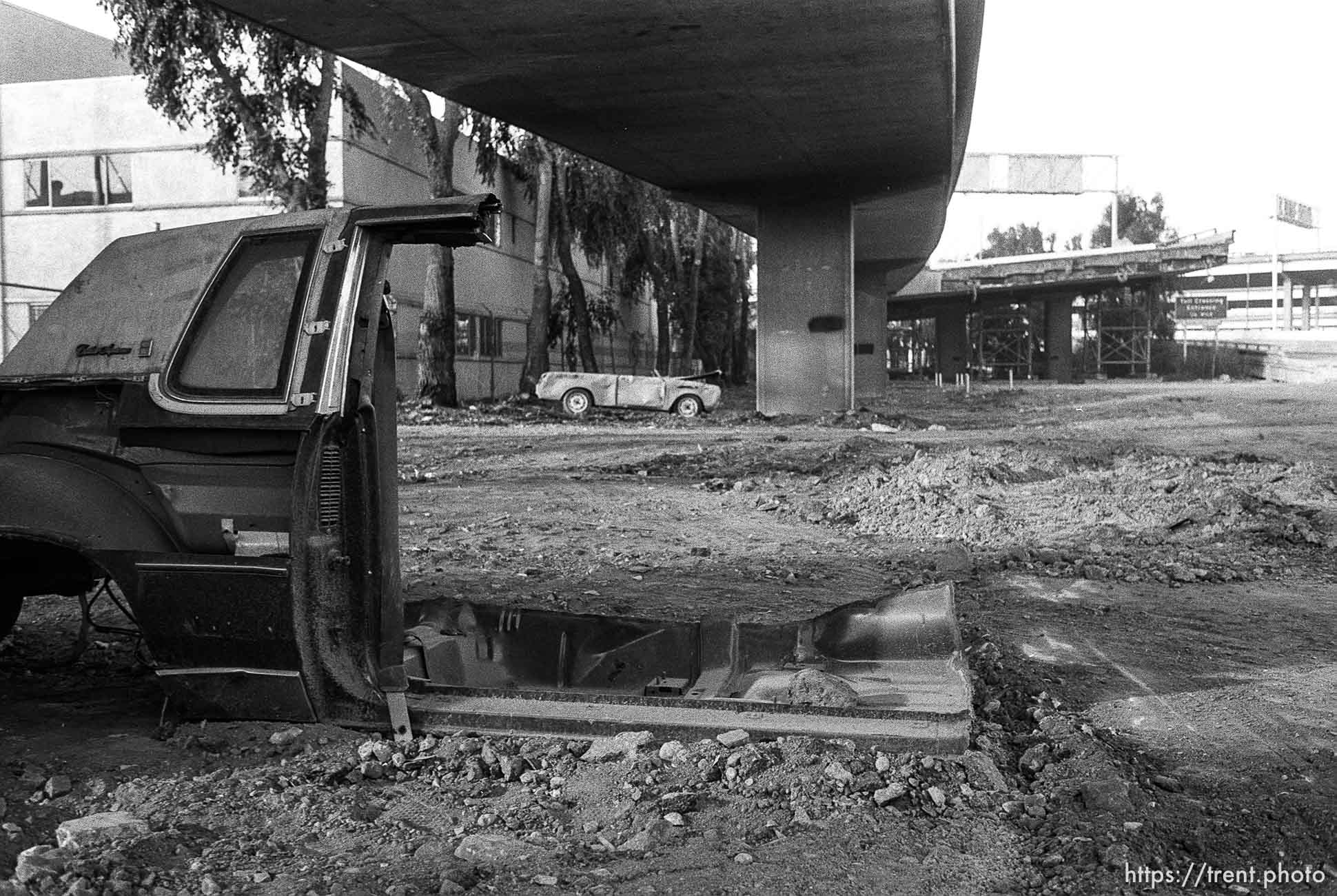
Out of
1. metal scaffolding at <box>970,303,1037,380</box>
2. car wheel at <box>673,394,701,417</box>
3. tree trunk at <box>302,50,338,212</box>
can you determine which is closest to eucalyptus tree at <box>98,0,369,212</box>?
tree trunk at <box>302,50,338,212</box>

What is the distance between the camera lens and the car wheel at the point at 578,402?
2714 cm

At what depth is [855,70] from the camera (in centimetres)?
1574

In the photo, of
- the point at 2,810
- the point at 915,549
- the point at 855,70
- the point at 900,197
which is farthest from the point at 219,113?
the point at 2,810

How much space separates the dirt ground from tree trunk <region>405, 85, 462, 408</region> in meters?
14.9

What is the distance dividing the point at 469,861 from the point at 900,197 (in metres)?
24.6

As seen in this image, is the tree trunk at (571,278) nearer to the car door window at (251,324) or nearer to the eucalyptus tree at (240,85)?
the eucalyptus tree at (240,85)

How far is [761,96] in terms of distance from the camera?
17.2 metres

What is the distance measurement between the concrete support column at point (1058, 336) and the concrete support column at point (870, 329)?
35.5 ft

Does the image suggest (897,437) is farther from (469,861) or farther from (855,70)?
(469,861)

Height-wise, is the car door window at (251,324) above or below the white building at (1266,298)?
below

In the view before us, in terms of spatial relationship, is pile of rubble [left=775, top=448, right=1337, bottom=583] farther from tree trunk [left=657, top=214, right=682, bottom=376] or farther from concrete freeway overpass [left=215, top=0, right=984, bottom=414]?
tree trunk [left=657, top=214, right=682, bottom=376]

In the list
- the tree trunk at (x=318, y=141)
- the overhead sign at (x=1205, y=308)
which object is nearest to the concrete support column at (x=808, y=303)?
the tree trunk at (x=318, y=141)

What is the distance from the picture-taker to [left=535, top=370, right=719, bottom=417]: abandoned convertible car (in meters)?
27.0

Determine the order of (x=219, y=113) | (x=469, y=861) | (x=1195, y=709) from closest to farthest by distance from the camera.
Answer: (x=469, y=861)
(x=1195, y=709)
(x=219, y=113)
